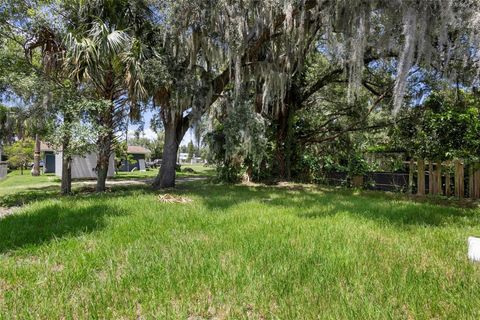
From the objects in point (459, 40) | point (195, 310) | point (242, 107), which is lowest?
point (195, 310)

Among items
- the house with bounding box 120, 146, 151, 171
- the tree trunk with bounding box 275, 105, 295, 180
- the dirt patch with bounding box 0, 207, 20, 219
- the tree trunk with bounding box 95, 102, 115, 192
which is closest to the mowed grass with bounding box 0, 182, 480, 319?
the dirt patch with bounding box 0, 207, 20, 219

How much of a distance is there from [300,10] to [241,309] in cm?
763

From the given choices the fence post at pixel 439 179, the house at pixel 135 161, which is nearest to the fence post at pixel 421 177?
the fence post at pixel 439 179

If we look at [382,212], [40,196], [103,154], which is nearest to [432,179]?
[382,212]

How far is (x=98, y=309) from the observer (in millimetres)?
2008

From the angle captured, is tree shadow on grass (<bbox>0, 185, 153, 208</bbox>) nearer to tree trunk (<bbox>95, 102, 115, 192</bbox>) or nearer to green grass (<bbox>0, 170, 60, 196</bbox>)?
tree trunk (<bbox>95, 102, 115, 192</bbox>)

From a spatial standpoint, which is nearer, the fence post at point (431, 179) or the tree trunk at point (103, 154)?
the fence post at point (431, 179)

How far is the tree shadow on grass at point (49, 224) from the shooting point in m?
3.69

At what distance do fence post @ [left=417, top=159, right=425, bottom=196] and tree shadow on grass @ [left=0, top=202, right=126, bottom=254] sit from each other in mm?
7453

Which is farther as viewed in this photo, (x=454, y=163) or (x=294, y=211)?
(x=454, y=163)

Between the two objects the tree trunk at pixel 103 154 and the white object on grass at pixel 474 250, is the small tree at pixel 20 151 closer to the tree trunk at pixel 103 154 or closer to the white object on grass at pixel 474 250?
the tree trunk at pixel 103 154

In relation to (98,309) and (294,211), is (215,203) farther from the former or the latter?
(98,309)

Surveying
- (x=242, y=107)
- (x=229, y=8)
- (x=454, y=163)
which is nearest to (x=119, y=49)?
(x=229, y=8)

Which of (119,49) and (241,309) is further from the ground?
(119,49)
